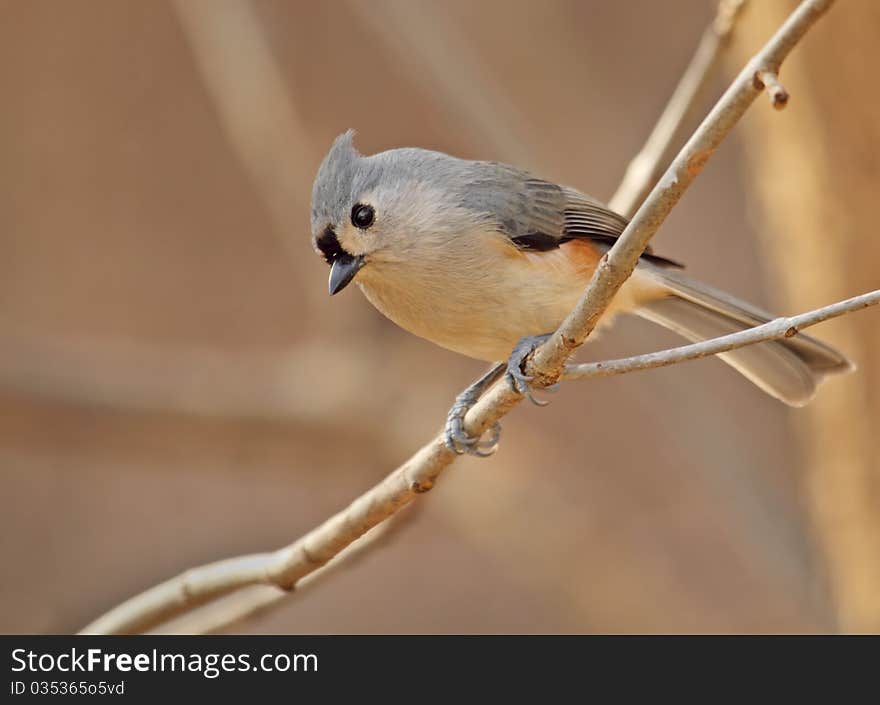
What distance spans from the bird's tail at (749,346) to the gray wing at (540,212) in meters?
0.08

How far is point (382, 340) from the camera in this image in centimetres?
362

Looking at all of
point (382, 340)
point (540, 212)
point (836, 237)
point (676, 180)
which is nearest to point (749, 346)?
point (540, 212)

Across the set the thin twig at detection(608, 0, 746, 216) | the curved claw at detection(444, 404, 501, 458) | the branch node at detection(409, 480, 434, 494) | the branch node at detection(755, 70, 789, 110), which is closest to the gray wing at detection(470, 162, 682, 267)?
the thin twig at detection(608, 0, 746, 216)

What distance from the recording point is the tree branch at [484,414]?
1.41m

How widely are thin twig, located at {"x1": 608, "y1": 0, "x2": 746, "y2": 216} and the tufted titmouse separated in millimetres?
202

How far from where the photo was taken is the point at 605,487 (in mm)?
4652

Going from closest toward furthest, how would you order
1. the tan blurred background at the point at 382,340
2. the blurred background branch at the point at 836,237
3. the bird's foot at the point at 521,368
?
the bird's foot at the point at 521,368 → the blurred background branch at the point at 836,237 → the tan blurred background at the point at 382,340

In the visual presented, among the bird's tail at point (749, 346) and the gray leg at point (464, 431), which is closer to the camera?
the gray leg at point (464, 431)

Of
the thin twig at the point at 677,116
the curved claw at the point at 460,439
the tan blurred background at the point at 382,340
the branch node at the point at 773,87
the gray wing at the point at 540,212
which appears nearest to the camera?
the branch node at the point at 773,87

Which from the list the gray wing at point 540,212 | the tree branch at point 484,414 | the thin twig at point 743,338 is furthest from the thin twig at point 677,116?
the thin twig at point 743,338

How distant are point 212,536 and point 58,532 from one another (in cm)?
61

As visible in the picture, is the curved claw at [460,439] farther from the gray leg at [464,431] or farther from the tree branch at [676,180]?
the tree branch at [676,180]

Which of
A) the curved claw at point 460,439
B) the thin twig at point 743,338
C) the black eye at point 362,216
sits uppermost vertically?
the black eye at point 362,216

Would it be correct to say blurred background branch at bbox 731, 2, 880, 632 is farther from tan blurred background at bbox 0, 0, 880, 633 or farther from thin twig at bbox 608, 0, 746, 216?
thin twig at bbox 608, 0, 746, 216
